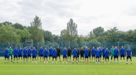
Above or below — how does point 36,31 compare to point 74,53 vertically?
above

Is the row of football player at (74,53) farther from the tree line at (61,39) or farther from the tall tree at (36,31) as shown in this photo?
the tall tree at (36,31)

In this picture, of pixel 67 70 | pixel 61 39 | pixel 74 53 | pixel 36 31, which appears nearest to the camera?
pixel 67 70

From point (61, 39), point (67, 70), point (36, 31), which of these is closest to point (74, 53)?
point (67, 70)

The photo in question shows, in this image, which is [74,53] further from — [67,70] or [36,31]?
[36,31]

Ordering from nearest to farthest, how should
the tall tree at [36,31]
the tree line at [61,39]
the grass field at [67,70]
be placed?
the grass field at [67,70] < the tree line at [61,39] < the tall tree at [36,31]

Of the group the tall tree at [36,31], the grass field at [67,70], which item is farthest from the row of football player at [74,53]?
the tall tree at [36,31]

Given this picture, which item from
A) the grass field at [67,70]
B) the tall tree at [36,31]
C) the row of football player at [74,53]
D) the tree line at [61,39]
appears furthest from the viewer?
the tall tree at [36,31]

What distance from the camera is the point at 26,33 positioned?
119250 mm

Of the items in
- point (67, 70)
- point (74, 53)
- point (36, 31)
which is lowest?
point (67, 70)

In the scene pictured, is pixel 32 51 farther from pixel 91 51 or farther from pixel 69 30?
pixel 69 30

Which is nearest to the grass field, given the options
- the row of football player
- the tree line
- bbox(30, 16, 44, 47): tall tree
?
the row of football player

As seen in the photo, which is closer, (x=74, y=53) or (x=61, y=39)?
(x=74, y=53)

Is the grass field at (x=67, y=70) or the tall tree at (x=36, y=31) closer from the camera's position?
the grass field at (x=67, y=70)

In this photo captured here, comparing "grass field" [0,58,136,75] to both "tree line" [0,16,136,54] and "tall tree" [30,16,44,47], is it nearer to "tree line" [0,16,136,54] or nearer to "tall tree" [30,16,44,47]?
"tree line" [0,16,136,54]
